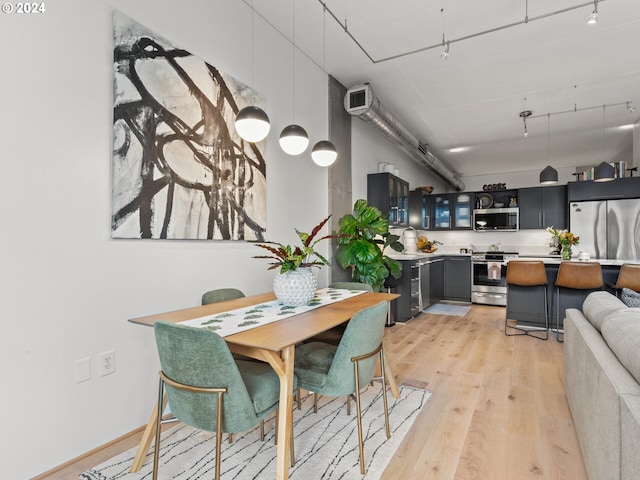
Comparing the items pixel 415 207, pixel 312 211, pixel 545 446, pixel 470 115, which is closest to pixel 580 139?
pixel 470 115

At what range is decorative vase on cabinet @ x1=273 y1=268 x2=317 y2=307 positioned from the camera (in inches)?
88.9

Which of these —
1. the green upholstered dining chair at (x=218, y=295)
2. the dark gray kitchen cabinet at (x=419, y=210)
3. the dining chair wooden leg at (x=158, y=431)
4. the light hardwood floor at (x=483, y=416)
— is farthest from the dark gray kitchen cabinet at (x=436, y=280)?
the dining chair wooden leg at (x=158, y=431)

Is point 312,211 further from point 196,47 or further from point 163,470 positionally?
point 163,470

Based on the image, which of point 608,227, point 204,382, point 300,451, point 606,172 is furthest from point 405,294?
point 204,382

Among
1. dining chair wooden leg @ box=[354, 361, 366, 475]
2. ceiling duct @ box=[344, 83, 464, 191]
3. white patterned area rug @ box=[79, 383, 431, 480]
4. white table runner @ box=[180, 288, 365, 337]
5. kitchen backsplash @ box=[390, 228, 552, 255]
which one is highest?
ceiling duct @ box=[344, 83, 464, 191]

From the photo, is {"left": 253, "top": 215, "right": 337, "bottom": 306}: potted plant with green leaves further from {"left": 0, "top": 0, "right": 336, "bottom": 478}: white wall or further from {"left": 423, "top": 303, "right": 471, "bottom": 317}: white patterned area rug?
{"left": 423, "top": 303, "right": 471, "bottom": 317}: white patterned area rug

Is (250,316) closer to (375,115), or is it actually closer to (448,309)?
(375,115)

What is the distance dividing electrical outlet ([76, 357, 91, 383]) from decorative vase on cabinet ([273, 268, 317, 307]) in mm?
1119

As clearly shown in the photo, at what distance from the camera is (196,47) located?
8.71 feet

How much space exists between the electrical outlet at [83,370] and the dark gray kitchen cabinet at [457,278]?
20.4 ft

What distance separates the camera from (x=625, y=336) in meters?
1.60

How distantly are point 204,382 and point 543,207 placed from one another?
7.29 m

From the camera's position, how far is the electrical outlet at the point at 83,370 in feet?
6.40

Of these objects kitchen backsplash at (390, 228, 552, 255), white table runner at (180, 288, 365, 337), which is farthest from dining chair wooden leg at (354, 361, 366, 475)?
kitchen backsplash at (390, 228, 552, 255)
